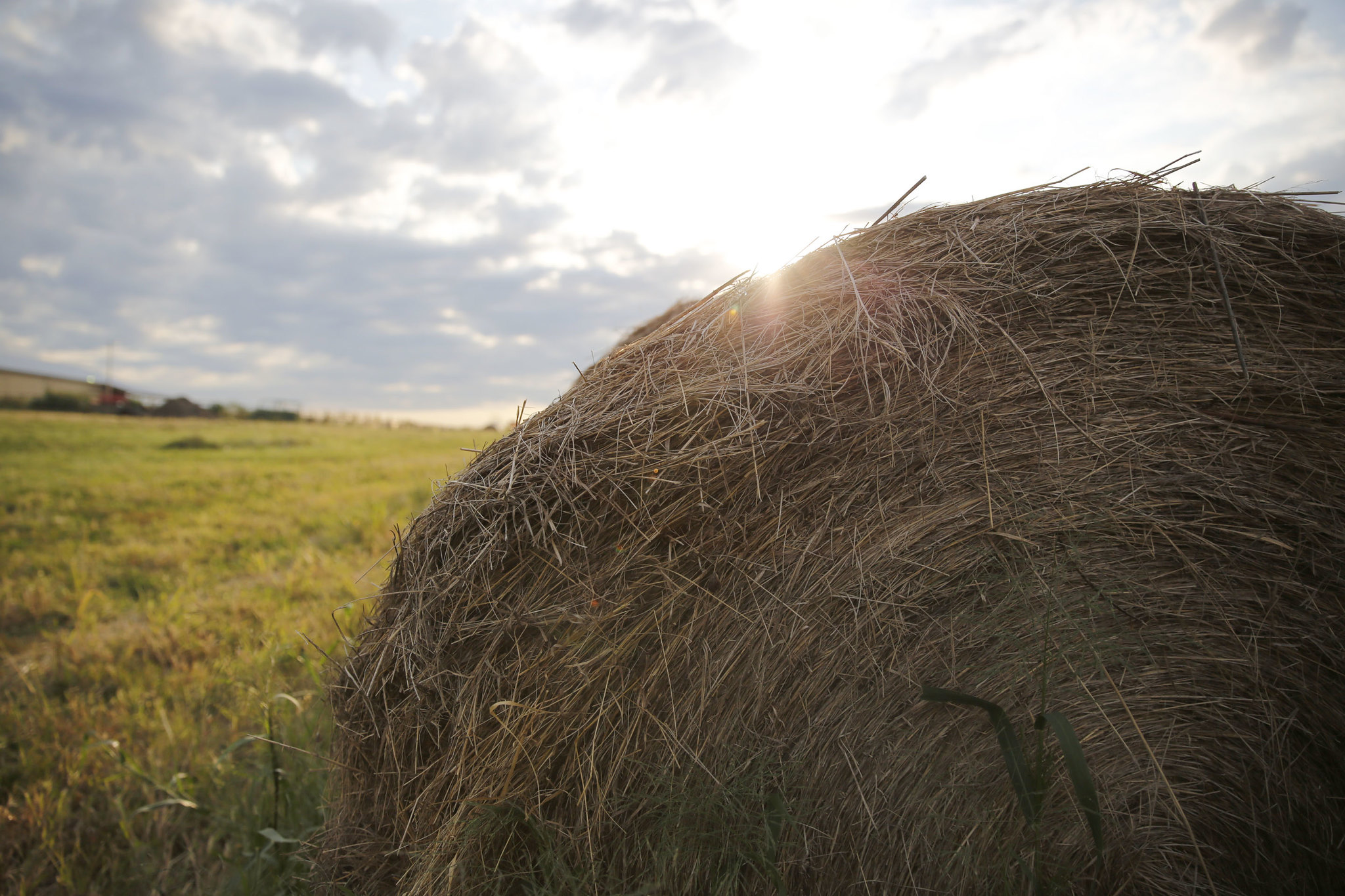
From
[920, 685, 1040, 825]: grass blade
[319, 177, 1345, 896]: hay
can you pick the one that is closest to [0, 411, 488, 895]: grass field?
[319, 177, 1345, 896]: hay

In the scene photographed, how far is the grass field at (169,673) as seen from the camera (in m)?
3.12

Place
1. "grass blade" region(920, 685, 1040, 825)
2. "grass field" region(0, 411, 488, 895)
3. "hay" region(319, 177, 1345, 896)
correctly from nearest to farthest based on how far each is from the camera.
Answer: "grass blade" region(920, 685, 1040, 825), "hay" region(319, 177, 1345, 896), "grass field" region(0, 411, 488, 895)

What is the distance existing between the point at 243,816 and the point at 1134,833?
389cm

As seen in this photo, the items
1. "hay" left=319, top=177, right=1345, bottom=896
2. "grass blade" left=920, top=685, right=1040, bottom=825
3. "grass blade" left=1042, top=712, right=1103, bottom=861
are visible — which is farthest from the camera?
"hay" left=319, top=177, right=1345, bottom=896

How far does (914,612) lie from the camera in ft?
6.96

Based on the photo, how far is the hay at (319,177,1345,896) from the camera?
204cm

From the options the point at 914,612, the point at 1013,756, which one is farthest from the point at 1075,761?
the point at 914,612

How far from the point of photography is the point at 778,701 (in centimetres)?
212

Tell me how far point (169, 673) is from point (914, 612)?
546 cm

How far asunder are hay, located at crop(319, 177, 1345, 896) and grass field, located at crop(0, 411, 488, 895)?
88cm

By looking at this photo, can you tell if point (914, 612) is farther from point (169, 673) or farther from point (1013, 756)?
point (169, 673)

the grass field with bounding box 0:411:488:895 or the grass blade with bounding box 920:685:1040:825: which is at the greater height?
the grass blade with bounding box 920:685:1040:825

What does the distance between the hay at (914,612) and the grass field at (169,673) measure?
876mm

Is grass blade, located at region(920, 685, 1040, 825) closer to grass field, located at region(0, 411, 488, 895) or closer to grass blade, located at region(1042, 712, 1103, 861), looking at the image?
grass blade, located at region(1042, 712, 1103, 861)
